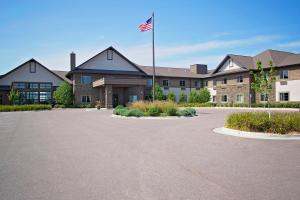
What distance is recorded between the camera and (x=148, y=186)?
486 centimetres

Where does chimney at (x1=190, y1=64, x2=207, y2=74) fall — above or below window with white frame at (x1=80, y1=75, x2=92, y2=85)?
above

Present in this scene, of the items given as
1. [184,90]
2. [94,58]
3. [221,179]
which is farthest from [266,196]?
[184,90]

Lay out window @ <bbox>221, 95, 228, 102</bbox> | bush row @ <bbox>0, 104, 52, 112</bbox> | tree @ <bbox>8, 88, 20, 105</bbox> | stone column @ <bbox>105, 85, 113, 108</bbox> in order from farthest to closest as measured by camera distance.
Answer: window @ <bbox>221, 95, 228, 102</bbox>
tree @ <bbox>8, 88, 20, 105</bbox>
stone column @ <bbox>105, 85, 113, 108</bbox>
bush row @ <bbox>0, 104, 52, 112</bbox>

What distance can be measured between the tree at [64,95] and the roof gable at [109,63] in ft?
13.1

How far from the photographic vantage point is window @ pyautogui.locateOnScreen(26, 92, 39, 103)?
4435 centimetres

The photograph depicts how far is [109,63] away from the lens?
1818 inches

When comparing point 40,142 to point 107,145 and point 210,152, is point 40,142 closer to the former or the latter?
point 107,145

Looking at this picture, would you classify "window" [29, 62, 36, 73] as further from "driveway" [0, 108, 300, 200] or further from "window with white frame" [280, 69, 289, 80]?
"window with white frame" [280, 69, 289, 80]

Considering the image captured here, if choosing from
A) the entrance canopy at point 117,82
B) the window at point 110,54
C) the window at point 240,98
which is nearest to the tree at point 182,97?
the window at point 240,98

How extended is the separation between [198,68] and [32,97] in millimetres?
36201

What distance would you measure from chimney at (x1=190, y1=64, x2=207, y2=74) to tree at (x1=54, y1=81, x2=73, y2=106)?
29.3 metres

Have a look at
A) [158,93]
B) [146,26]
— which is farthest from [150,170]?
[158,93]

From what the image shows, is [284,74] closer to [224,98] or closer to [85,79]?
[224,98]

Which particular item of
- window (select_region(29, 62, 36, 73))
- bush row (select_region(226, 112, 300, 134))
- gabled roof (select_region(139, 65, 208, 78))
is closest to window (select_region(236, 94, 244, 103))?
gabled roof (select_region(139, 65, 208, 78))
